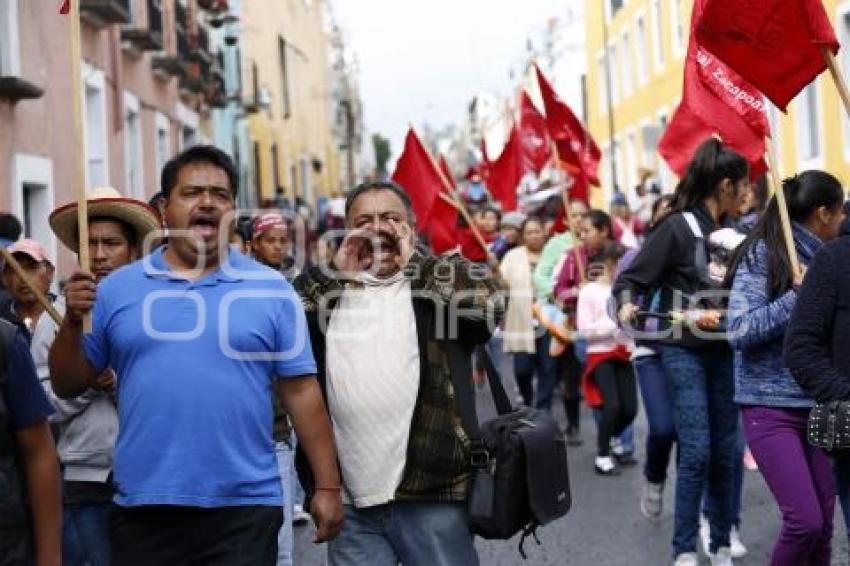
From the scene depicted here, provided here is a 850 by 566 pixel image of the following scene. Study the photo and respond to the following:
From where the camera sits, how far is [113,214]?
5309mm

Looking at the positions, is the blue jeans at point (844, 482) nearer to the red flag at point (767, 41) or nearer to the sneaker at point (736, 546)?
the red flag at point (767, 41)

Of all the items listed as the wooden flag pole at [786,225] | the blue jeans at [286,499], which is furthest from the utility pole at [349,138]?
the wooden flag pole at [786,225]

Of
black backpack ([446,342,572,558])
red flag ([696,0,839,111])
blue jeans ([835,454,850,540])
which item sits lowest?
blue jeans ([835,454,850,540])

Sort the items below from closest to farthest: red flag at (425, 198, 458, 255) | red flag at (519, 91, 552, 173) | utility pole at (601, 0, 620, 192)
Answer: red flag at (425, 198, 458, 255) → red flag at (519, 91, 552, 173) → utility pole at (601, 0, 620, 192)

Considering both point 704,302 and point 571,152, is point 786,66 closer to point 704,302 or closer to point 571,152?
point 704,302

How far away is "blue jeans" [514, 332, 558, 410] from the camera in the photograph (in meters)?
11.8

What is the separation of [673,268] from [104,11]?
30.2 ft

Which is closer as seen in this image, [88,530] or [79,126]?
[79,126]

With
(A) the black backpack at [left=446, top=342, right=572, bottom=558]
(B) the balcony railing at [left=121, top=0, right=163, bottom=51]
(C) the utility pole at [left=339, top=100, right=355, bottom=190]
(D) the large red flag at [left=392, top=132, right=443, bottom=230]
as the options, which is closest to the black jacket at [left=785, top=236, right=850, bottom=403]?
(A) the black backpack at [left=446, top=342, right=572, bottom=558]

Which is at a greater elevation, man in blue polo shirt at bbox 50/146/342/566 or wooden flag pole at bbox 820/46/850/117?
wooden flag pole at bbox 820/46/850/117

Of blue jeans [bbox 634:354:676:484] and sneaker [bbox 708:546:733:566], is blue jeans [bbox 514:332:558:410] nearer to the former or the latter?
blue jeans [bbox 634:354:676:484]

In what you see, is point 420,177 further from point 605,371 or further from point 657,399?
point 657,399

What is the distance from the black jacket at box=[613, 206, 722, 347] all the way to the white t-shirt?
8.29 ft

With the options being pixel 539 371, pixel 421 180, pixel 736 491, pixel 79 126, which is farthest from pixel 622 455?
pixel 79 126
